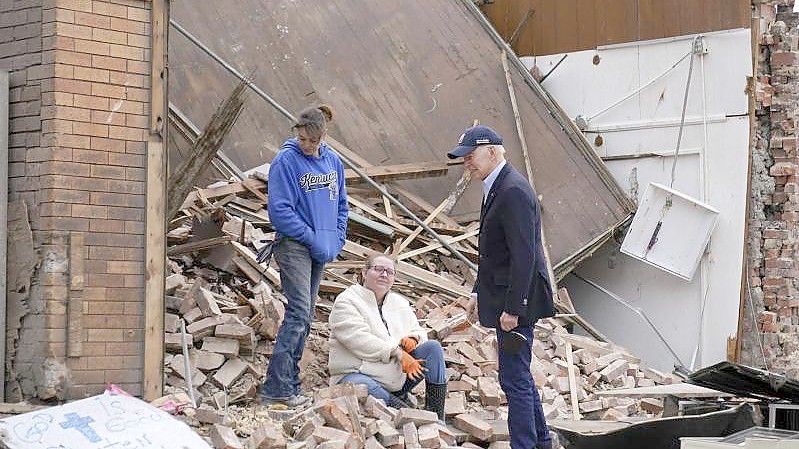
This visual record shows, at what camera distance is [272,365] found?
26.8 ft

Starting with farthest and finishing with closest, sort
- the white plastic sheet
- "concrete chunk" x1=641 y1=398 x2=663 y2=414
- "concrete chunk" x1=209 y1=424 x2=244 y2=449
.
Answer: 1. "concrete chunk" x1=641 y1=398 x2=663 y2=414
2. "concrete chunk" x1=209 y1=424 x2=244 y2=449
3. the white plastic sheet

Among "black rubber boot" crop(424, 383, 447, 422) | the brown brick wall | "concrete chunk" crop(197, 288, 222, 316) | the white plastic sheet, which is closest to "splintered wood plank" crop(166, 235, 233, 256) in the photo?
"concrete chunk" crop(197, 288, 222, 316)

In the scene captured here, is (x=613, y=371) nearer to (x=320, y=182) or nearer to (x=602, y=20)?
(x=320, y=182)

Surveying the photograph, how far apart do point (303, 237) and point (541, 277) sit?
1709mm

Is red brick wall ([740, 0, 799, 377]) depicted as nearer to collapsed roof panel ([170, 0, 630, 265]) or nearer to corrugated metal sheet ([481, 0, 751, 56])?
corrugated metal sheet ([481, 0, 751, 56])

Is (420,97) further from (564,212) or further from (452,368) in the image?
(452,368)

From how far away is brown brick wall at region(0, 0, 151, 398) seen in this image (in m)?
7.20

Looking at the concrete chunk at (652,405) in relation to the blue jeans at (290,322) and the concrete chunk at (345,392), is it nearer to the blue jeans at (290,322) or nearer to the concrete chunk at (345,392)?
the concrete chunk at (345,392)

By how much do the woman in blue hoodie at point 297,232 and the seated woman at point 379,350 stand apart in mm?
273

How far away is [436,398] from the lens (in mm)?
8188

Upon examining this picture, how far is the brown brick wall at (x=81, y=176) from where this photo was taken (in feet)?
23.6

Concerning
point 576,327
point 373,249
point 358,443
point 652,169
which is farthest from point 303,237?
point 652,169

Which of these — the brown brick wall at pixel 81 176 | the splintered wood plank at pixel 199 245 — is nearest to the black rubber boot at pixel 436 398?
the brown brick wall at pixel 81 176

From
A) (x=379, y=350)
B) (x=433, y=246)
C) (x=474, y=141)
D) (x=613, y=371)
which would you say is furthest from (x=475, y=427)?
(x=433, y=246)
